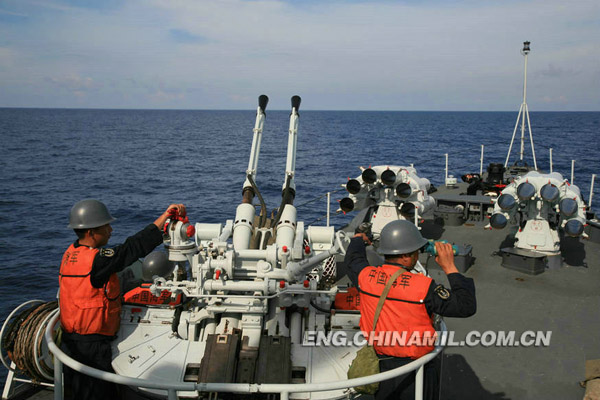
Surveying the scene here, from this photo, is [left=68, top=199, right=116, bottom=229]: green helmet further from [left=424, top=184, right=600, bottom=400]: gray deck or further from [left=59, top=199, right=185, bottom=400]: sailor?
[left=424, top=184, right=600, bottom=400]: gray deck

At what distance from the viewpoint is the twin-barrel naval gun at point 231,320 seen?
17.7 feet

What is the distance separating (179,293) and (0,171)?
41467 millimetres

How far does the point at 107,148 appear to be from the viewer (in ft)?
205

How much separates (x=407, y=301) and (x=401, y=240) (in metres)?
0.51

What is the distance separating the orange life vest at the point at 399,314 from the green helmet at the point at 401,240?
153mm

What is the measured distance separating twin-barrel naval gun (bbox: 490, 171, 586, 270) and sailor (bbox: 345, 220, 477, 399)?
816 centimetres

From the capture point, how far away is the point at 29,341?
Answer: 5.45m

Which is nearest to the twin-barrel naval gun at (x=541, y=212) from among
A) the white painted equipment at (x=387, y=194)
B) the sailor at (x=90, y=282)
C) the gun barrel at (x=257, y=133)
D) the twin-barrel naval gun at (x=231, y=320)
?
the white painted equipment at (x=387, y=194)

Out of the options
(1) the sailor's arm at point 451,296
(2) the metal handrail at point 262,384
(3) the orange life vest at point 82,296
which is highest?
(1) the sailor's arm at point 451,296

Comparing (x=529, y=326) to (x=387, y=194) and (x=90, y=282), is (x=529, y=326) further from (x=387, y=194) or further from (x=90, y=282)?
(x=90, y=282)

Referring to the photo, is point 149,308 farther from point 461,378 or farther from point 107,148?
point 107,148

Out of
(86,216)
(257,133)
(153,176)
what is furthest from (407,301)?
(153,176)

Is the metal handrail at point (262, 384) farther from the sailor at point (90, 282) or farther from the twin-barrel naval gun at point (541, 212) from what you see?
the twin-barrel naval gun at point (541, 212)

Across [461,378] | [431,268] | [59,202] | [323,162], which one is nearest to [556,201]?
[431,268]
